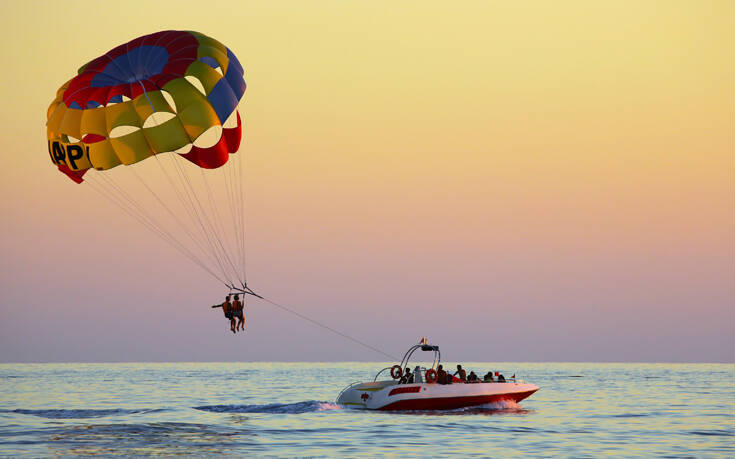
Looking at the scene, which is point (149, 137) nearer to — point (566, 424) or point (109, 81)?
point (109, 81)

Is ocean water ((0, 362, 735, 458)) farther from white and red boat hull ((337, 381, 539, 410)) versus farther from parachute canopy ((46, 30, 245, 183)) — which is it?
parachute canopy ((46, 30, 245, 183))

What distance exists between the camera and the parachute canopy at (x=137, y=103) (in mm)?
29281

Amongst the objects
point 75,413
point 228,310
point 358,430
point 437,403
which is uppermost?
point 228,310

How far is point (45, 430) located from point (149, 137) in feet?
39.4

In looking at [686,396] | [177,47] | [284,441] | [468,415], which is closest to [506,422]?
[468,415]

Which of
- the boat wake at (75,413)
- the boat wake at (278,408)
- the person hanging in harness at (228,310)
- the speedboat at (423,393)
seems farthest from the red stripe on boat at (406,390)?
the boat wake at (75,413)

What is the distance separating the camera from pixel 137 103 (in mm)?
29328

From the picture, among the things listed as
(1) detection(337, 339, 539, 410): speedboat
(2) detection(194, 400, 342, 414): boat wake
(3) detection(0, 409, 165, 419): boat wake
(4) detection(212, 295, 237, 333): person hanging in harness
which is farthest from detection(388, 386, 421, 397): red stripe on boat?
(3) detection(0, 409, 165, 419): boat wake

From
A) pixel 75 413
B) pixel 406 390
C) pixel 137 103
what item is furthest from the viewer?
pixel 75 413

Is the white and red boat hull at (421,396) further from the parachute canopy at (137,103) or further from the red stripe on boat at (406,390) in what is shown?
the parachute canopy at (137,103)

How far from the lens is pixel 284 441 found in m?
30.3

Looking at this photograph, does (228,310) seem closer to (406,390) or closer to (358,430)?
(358,430)

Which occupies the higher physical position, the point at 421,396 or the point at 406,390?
the point at 406,390

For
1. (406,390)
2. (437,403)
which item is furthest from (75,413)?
(437,403)
